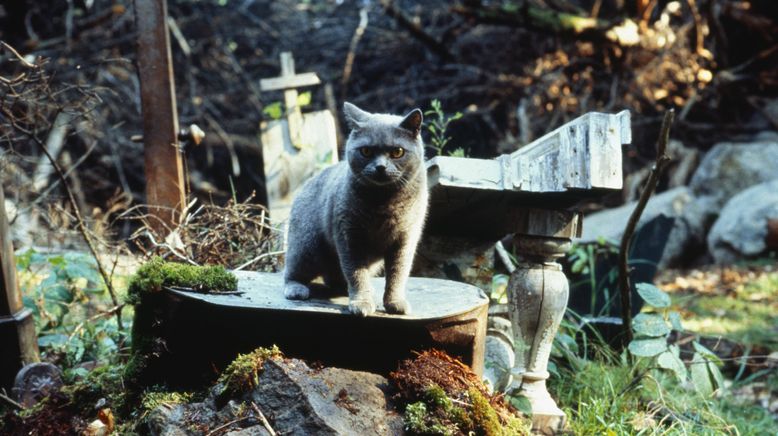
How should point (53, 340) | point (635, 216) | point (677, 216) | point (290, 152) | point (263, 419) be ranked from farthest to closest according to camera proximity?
point (677, 216) → point (290, 152) → point (53, 340) → point (635, 216) → point (263, 419)

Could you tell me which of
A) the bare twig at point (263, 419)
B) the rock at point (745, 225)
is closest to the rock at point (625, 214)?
the rock at point (745, 225)

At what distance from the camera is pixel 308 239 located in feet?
9.05

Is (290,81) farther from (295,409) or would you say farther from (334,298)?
(295,409)

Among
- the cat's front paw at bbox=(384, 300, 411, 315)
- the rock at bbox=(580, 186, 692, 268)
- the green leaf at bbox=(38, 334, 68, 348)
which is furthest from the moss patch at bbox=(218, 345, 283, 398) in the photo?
the rock at bbox=(580, 186, 692, 268)

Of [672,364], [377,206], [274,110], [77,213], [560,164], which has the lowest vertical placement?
[672,364]

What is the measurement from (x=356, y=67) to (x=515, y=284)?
5.34 meters

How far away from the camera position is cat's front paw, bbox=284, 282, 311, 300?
98.7 inches

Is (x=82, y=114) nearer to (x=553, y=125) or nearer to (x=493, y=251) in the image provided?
(x=493, y=251)

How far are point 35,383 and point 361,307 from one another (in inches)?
66.9

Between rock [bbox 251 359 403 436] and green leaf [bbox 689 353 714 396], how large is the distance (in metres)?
1.78

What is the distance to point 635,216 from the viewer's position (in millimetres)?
→ 3275

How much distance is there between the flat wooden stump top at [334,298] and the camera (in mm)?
2287

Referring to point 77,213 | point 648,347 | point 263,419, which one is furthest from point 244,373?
point 648,347

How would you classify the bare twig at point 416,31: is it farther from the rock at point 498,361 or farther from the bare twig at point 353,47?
the rock at point 498,361
